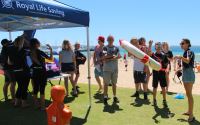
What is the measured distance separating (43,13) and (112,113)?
271 cm

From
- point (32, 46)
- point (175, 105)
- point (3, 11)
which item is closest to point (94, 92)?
point (175, 105)

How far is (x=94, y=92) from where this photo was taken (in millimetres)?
10852

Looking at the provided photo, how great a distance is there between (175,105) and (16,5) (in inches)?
188

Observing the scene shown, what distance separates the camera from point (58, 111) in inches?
135

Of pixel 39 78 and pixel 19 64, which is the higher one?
pixel 19 64

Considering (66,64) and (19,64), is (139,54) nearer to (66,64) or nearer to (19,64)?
(19,64)

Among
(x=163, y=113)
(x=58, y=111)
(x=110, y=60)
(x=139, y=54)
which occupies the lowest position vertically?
(x=163, y=113)

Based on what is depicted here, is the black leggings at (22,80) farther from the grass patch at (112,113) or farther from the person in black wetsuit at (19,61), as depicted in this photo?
the grass patch at (112,113)

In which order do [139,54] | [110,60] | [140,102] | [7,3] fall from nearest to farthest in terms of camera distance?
[7,3] < [139,54] < [110,60] < [140,102]

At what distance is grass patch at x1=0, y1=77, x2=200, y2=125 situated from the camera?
23.1ft

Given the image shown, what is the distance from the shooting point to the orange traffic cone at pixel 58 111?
133 inches

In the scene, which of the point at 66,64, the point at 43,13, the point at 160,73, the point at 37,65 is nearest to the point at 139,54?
the point at 160,73

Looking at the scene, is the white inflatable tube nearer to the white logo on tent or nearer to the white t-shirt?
the white t-shirt

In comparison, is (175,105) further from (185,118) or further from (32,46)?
(32,46)
